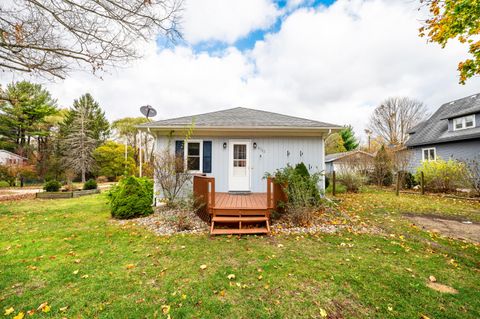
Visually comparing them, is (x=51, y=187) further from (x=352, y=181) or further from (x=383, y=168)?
(x=383, y=168)

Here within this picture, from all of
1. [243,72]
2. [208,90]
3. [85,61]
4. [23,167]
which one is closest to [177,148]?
[85,61]

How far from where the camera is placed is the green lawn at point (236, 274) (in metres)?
2.21

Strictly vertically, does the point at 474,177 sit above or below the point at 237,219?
above

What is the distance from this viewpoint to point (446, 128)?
569 inches

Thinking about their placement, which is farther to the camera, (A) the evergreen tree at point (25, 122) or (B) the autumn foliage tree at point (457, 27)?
(A) the evergreen tree at point (25, 122)

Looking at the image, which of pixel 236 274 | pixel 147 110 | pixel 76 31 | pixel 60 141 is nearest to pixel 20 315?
pixel 236 274

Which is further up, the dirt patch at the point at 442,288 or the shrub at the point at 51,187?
the shrub at the point at 51,187

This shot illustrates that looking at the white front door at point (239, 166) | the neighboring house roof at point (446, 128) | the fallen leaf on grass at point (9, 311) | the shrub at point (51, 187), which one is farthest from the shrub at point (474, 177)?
the shrub at point (51, 187)

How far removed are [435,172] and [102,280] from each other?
14.8 metres

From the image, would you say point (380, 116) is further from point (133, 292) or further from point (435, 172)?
point (133, 292)

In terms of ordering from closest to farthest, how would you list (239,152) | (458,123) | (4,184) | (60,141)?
(239,152) < (458,123) < (4,184) < (60,141)

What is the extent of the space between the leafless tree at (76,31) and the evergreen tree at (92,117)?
2146 centimetres

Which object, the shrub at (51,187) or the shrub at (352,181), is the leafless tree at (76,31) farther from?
the shrub at (352,181)

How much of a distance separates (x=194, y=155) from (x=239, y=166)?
6.19 feet
